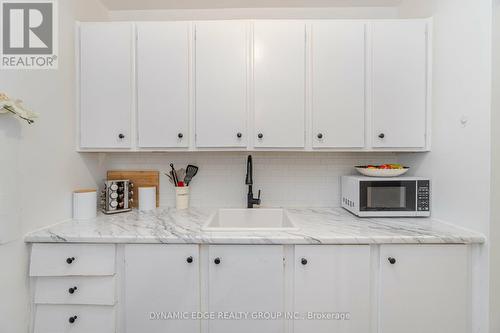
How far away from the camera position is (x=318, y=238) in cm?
125

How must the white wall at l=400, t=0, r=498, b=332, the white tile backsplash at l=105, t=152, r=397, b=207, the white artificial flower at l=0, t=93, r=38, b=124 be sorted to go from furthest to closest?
the white tile backsplash at l=105, t=152, r=397, b=207 → the white wall at l=400, t=0, r=498, b=332 → the white artificial flower at l=0, t=93, r=38, b=124

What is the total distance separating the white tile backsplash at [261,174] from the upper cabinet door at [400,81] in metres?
0.39

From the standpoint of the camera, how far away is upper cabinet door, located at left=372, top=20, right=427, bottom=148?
1586mm

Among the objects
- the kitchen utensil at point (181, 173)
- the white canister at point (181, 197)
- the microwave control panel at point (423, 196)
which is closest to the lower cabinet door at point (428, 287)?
the microwave control panel at point (423, 196)

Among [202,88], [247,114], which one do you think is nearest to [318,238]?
[247,114]

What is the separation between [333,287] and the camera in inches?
49.7

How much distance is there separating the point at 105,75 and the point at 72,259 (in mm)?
1156

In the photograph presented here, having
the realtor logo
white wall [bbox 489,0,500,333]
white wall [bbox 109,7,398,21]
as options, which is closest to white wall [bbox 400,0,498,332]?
white wall [bbox 489,0,500,333]

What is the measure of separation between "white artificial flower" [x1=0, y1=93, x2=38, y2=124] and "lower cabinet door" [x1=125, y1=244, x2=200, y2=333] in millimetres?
810

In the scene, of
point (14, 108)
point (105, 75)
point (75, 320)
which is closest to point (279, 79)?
point (105, 75)

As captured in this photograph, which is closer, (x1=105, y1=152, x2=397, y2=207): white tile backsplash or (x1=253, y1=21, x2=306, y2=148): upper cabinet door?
(x1=253, y1=21, x2=306, y2=148): upper cabinet door

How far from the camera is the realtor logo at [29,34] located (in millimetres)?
1260

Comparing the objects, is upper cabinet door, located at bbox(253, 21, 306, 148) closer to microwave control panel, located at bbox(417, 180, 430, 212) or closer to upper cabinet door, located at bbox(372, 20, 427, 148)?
upper cabinet door, located at bbox(372, 20, 427, 148)

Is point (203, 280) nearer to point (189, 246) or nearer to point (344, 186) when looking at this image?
point (189, 246)
